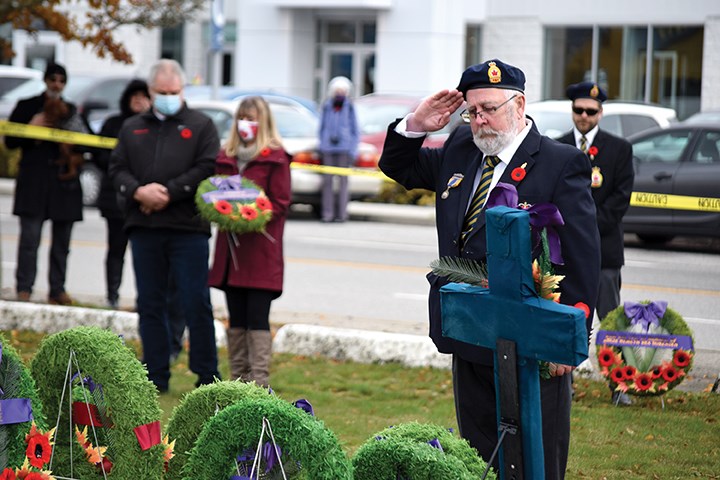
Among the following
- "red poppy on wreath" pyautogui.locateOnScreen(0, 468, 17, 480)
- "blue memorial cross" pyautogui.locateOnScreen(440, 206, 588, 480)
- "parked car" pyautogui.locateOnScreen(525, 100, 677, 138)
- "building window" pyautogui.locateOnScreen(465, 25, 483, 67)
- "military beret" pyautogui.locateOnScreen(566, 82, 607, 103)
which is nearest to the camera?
"blue memorial cross" pyautogui.locateOnScreen(440, 206, 588, 480)

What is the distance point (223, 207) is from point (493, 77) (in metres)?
3.18

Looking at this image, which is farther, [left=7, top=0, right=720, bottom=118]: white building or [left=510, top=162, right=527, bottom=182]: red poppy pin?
[left=7, top=0, right=720, bottom=118]: white building

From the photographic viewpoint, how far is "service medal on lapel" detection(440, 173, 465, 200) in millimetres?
4695

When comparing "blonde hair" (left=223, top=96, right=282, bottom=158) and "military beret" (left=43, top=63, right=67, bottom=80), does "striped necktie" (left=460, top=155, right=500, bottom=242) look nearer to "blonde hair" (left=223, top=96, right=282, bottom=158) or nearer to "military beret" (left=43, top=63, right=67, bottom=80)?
"blonde hair" (left=223, top=96, right=282, bottom=158)

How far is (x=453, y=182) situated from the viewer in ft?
15.4

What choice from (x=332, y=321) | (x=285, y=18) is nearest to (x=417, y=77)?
(x=285, y=18)

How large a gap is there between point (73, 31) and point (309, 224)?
6728 millimetres

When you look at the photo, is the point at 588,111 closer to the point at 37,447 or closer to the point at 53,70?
the point at 37,447

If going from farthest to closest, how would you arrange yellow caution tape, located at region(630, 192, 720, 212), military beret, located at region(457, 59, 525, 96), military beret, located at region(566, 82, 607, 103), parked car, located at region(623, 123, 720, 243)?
1. parked car, located at region(623, 123, 720, 243)
2. yellow caution tape, located at region(630, 192, 720, 212)
3. military beret, located at region(566, 82, 607, 103)
4. military beret, located at region(457, 59, 525, 96)

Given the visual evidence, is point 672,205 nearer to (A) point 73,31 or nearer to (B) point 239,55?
(A) point 73,31

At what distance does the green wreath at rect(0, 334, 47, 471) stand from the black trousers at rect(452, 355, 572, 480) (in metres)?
1.52

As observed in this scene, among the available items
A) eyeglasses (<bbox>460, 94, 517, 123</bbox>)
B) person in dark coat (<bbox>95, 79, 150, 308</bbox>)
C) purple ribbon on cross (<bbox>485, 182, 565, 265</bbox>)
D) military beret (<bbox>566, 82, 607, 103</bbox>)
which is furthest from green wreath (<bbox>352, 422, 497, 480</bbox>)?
person in dark coat (<bbox>95, 79, 150, 308</bbox>)

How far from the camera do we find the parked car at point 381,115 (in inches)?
814

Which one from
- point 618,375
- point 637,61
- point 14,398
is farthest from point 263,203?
point 637,61
